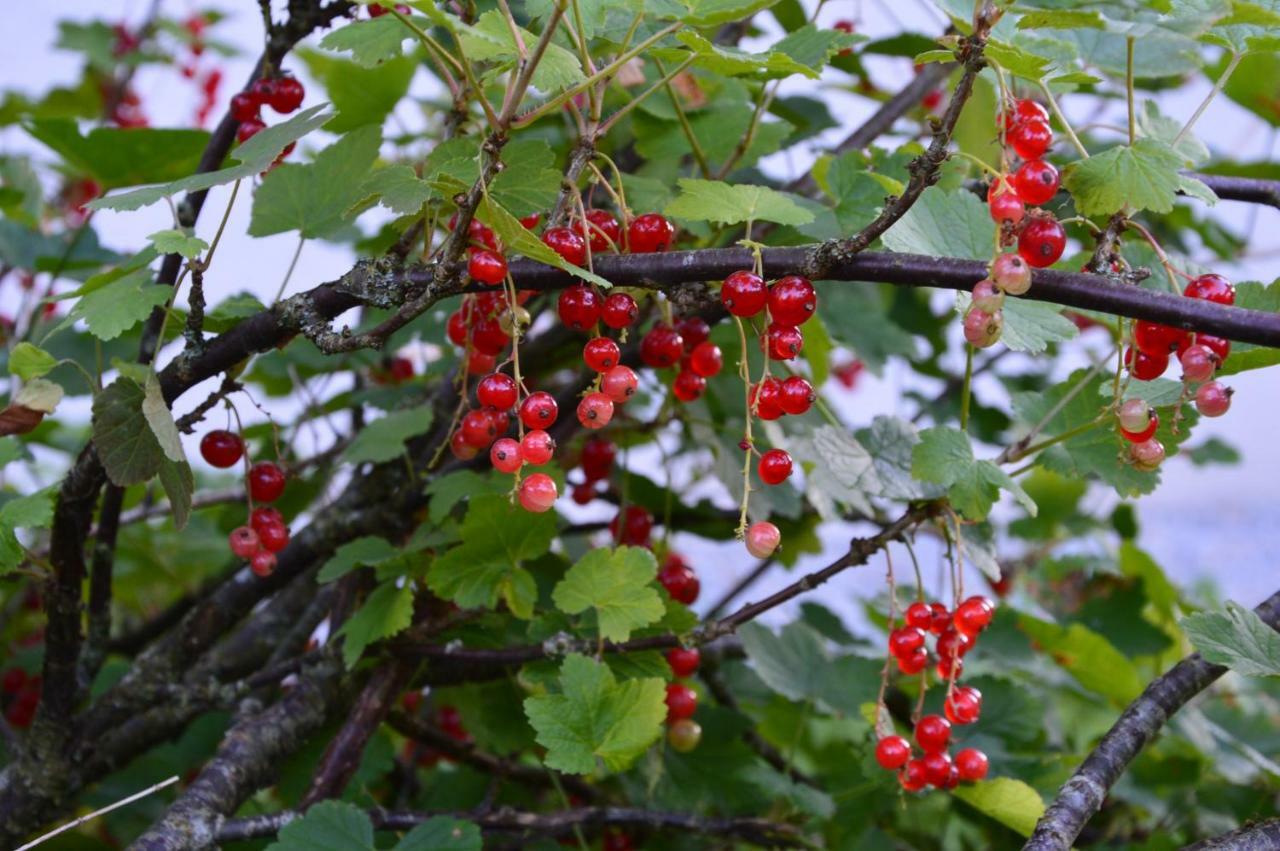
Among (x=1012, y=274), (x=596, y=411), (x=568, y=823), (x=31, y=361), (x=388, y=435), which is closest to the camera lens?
(x=1012, y=274)

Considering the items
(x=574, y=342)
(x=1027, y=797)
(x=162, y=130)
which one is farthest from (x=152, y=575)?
(x=1027, y=797)

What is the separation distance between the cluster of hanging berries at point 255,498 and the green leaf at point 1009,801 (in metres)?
0.58

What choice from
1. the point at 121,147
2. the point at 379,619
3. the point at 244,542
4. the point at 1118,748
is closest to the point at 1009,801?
the point at 1118,748

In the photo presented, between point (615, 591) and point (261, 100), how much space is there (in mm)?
489

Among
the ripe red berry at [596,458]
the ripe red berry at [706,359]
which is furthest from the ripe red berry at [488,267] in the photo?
the ripe red berry at [596,458]

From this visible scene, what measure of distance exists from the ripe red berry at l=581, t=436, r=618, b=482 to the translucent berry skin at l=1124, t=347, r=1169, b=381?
2.18 ft

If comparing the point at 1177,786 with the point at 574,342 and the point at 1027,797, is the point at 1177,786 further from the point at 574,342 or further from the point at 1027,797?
the point at 574,342

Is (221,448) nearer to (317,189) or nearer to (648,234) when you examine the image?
(317,189)

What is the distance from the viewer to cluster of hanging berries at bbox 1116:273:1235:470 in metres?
0.61

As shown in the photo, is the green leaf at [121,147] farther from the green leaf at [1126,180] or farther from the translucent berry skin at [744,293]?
the green leaf at [1126,180]

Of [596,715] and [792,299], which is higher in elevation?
[792,299]

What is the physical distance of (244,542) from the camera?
34.3 inches

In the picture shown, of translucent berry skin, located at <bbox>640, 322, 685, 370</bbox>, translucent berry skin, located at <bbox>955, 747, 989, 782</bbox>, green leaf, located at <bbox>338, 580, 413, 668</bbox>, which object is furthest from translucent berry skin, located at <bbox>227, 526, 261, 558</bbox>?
translucent berry skin, located at <bbox>955, 747, 989, 782</bbox>

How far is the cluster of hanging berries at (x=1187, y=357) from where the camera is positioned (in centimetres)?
61
